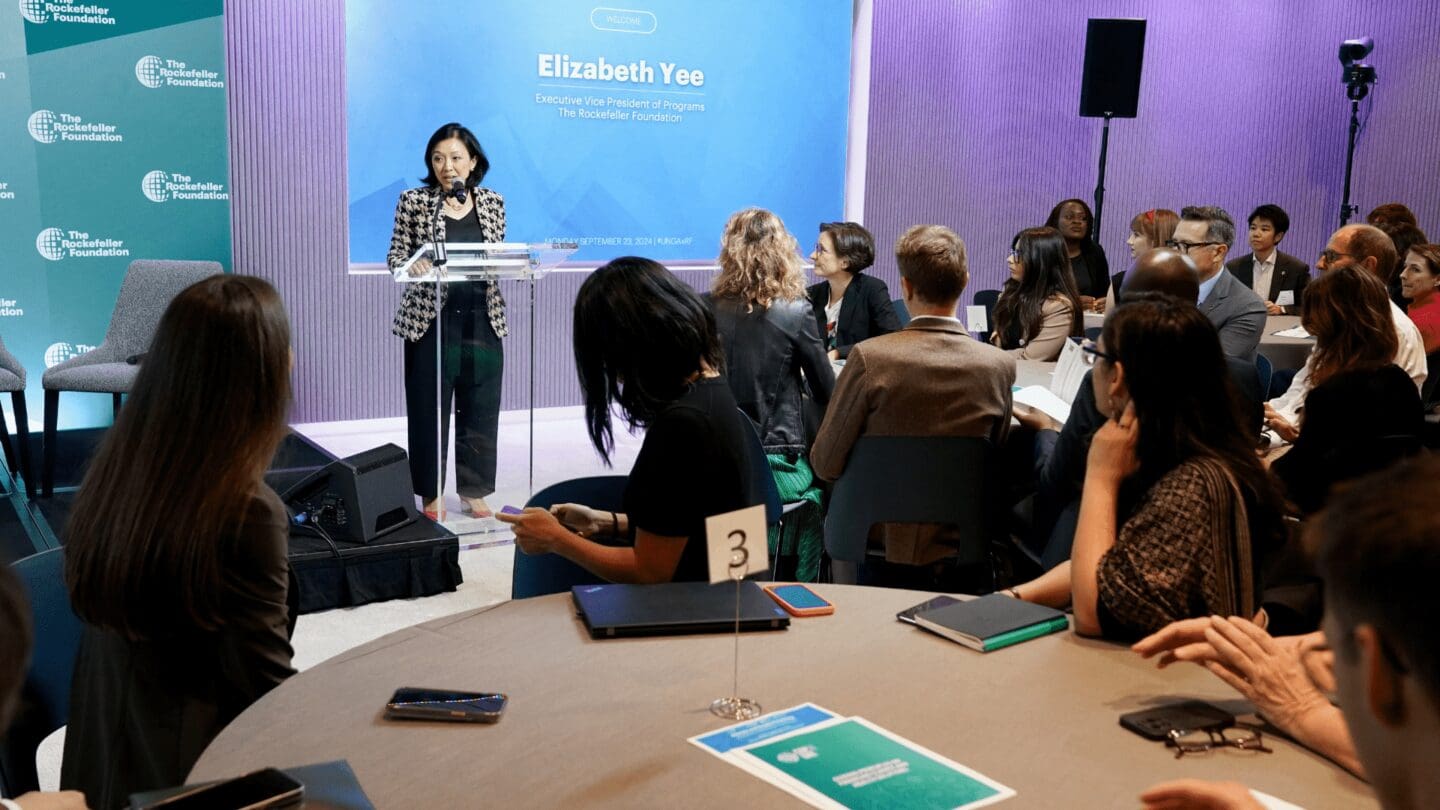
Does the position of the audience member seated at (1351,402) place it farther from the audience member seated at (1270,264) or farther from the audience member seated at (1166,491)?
the audience member seated at (1270,264)

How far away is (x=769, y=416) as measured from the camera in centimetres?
468

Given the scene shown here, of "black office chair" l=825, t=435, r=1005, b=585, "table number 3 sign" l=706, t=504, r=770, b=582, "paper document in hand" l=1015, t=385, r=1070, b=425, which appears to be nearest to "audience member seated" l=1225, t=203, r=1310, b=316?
"paper document in hand" l=1015, t=385, r=1070, b=425

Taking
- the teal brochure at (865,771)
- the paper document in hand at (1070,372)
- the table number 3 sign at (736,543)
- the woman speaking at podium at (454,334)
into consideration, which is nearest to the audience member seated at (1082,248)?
the paper document in hand at (1070,372)

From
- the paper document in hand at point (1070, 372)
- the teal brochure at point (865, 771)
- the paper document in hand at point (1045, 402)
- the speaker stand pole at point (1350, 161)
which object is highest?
the speaker stand pole at point (1350, 161)

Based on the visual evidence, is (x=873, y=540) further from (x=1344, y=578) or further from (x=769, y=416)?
(x=1344, y=578)

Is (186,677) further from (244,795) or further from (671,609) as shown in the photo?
(671,609)

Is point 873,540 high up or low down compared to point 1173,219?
down

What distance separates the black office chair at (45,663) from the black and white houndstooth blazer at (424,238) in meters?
2.80

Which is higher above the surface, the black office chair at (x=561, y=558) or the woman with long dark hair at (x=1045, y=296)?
the woman with long dark hair at (x=1045, y=296)

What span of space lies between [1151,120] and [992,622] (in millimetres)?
8337

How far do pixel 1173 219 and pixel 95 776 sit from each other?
6027mm

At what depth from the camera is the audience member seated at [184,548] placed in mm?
1964

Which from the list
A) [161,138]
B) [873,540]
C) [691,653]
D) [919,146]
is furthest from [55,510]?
[919,146]

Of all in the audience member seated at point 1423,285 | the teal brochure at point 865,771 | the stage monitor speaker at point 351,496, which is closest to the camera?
the teal brochure at point 865,771
